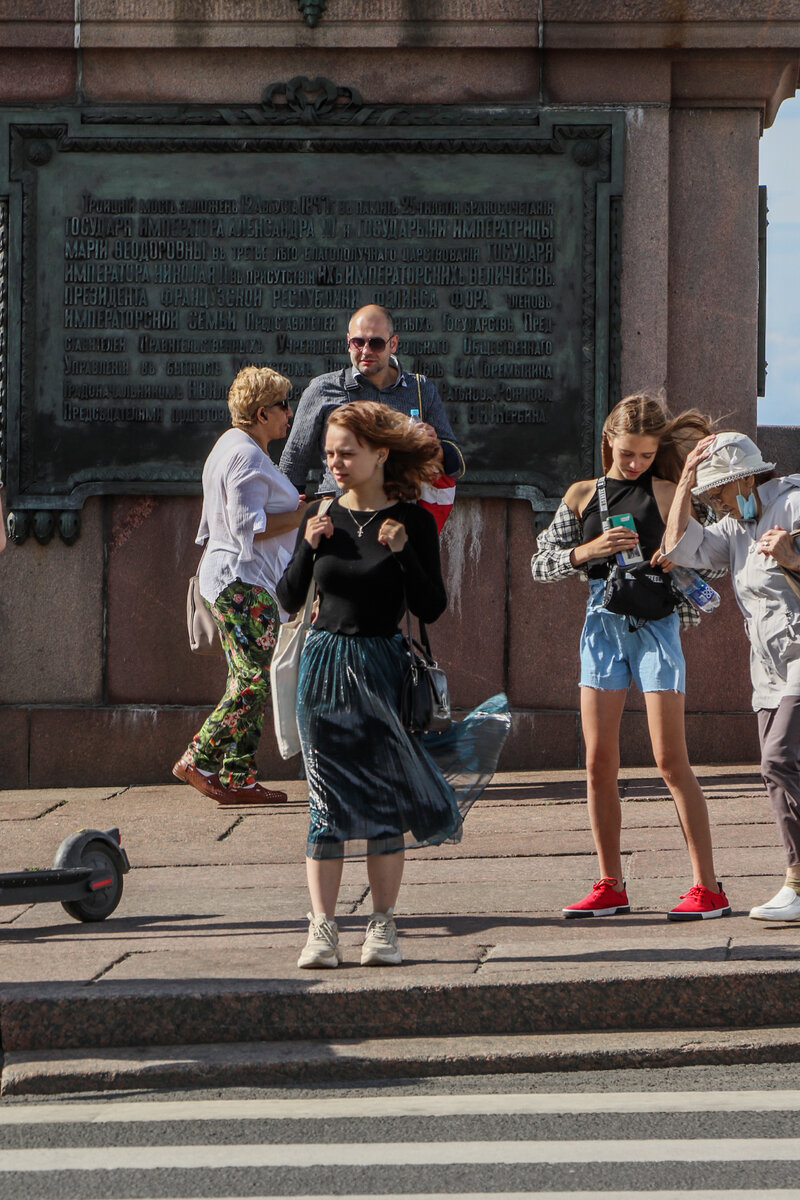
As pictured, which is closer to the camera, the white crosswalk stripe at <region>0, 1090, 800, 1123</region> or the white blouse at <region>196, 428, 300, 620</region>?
the white crosswalk stripe at <region>0, 1090, 800, 1123</region>

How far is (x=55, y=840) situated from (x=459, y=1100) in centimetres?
369

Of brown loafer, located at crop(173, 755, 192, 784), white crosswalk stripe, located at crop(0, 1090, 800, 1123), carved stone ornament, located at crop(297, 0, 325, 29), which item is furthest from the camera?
carved stone ornament, located at crop(297, 0, 325, 29)

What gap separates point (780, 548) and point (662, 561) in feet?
1.24

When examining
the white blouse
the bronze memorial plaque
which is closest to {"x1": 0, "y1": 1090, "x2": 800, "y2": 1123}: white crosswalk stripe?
the white blouse

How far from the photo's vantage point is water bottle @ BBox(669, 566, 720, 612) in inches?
219

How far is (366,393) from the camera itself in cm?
746

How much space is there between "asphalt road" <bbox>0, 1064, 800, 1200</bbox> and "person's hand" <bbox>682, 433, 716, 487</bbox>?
1923mm

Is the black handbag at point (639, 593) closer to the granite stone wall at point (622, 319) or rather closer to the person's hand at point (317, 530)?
the person's hand at point (317, 530)

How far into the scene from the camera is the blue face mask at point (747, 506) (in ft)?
18.1

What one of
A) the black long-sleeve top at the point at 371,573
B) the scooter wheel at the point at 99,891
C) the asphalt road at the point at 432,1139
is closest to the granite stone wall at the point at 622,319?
the scooter wheel at the point at 99,891

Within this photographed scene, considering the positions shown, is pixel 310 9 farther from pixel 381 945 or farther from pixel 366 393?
pixel 381 945

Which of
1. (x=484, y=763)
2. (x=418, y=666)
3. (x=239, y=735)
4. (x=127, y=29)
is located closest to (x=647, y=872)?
(x=484, y=763)

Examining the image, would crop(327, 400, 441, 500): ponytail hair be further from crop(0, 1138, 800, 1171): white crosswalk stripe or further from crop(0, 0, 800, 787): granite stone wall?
crop(0, 0, 800, 787): granite stone wall

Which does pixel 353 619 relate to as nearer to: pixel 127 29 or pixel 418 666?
pixel 418 666
